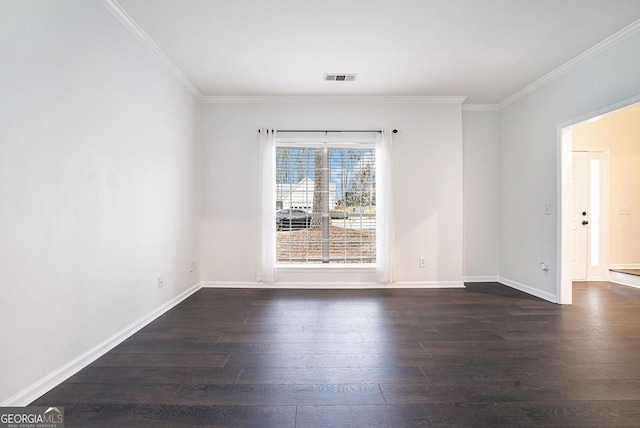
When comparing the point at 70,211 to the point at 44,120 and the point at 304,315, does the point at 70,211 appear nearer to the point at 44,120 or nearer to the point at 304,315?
the point at 44,120

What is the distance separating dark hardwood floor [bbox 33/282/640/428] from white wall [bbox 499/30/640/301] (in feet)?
2.54

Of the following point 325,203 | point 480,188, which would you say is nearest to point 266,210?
point 325,203

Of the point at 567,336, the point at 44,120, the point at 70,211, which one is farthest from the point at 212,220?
the point at 567,336

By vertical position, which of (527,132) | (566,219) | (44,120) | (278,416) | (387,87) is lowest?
(278,416)

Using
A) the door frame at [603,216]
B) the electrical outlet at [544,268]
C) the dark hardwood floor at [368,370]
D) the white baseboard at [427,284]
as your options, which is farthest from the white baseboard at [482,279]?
the door frame at [603,216]

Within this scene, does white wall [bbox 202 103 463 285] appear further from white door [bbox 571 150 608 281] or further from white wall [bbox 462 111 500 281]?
white door [bbox 571 150 608 281]

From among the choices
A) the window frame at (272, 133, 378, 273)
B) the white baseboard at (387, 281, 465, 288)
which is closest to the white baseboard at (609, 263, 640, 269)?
the white baseboard at (387, 281, 465, 288)

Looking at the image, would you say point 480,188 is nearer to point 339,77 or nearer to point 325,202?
point 325,202

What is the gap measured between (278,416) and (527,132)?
459 centimetres

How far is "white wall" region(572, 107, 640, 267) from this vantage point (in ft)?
16.5

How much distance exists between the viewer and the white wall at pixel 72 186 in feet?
5.57

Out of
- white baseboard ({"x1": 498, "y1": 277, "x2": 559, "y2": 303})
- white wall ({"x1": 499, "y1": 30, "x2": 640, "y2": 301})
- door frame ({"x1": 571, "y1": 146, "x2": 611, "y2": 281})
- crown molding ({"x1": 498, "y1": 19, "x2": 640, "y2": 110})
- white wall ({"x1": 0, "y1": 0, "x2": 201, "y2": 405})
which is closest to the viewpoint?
white wall ({"x1": 0, "y1": 0, "x2": 201, "y2": 405})

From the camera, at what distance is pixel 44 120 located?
1881 millimetres

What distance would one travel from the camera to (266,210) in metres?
4.46
